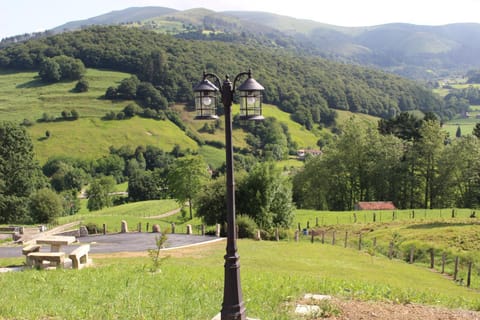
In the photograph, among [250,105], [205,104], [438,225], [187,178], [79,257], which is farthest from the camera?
[187,178]

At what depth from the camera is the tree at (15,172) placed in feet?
191

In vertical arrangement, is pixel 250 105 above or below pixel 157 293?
above

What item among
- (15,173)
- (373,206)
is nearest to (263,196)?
(373,206)

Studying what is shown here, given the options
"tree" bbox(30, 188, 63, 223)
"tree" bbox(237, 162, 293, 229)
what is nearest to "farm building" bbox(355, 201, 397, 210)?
"tree" bbox(237, 162, 293, 229)

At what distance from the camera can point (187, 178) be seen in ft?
251

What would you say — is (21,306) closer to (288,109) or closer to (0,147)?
(0,147)

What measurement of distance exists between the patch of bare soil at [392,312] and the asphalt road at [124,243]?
14991 mm

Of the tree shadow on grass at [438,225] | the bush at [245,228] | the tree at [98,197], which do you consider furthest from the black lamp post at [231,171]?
the tree at [98,197]

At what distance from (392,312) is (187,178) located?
217ft

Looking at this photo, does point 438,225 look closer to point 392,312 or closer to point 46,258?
point 392,312

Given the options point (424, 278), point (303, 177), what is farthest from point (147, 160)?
point (424, 278)

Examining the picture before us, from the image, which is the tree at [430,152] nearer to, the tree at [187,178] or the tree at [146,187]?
the tree at [187,178]

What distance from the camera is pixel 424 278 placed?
24141mm

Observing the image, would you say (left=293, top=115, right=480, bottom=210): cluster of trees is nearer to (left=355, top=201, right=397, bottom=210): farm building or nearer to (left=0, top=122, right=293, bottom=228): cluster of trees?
(left=355, top=201, right=397, bottom=210): farm building
